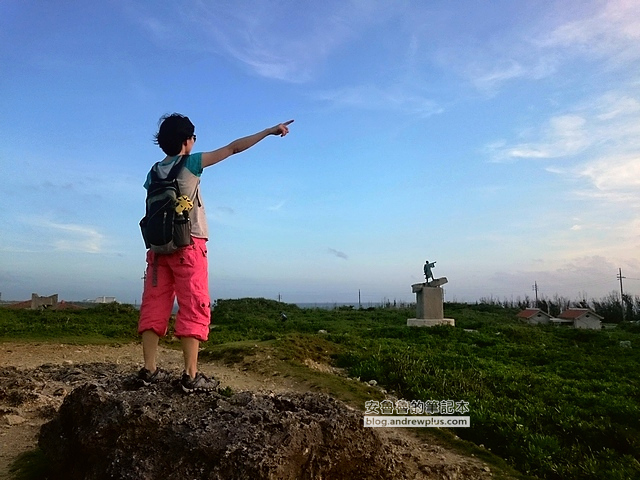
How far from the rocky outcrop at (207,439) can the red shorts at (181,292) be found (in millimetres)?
451

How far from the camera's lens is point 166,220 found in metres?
3.46

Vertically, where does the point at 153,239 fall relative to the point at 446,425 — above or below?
above

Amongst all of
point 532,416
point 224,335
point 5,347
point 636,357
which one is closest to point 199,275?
point 532,416

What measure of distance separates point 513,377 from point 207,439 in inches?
241

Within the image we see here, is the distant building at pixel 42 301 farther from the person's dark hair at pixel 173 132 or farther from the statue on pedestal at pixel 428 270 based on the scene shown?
the person's dark hair at pixel 173 132

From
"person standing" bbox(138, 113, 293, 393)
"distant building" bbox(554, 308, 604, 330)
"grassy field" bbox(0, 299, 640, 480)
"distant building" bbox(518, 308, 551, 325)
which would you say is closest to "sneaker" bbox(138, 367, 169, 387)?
"person standing" bbox(138, 113, 293, 393)

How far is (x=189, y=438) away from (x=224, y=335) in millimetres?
10603

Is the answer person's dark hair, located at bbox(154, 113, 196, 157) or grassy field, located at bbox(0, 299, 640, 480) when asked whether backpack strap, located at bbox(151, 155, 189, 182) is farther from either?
grassy field, located at bbox(0, 299, 640, 480)

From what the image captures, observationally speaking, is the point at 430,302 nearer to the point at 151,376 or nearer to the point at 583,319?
the point at 583,319

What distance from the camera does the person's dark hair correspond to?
12.5 ft

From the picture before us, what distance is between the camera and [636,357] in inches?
427

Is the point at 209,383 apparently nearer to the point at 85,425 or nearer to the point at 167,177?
the point at 85,425

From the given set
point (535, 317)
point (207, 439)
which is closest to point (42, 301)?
point (535, 317)

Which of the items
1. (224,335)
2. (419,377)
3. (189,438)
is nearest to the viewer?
(189,438)
